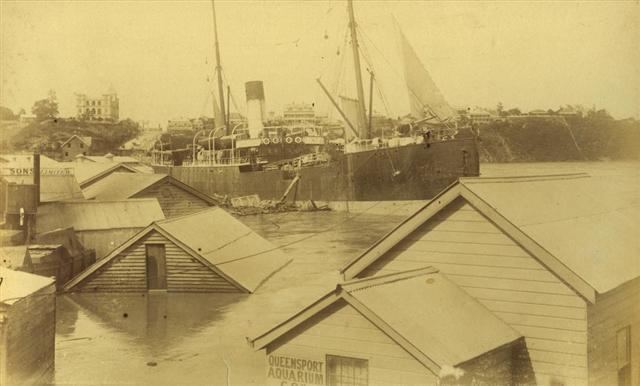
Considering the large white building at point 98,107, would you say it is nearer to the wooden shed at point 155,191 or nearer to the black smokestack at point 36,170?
the black smokestack at point 36,170

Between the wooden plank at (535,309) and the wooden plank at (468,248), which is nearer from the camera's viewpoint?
the wooden plank at (535,309)

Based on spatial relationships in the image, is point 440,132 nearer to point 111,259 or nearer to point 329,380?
point 111,259

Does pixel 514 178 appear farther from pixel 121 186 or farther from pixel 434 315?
pixel 121 186

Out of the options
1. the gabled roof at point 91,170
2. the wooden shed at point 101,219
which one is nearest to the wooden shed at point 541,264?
the wooden shed at point 101,219

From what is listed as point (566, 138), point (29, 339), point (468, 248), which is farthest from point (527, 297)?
point (566, 138)

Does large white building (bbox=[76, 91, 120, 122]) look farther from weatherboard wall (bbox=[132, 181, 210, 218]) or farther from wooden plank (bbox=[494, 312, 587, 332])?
wooden plank (bbox=[494, 312, 587, 332])

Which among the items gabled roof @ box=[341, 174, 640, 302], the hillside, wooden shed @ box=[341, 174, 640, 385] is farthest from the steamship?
wooden shed @ box=[341, 174, 640, 385]
